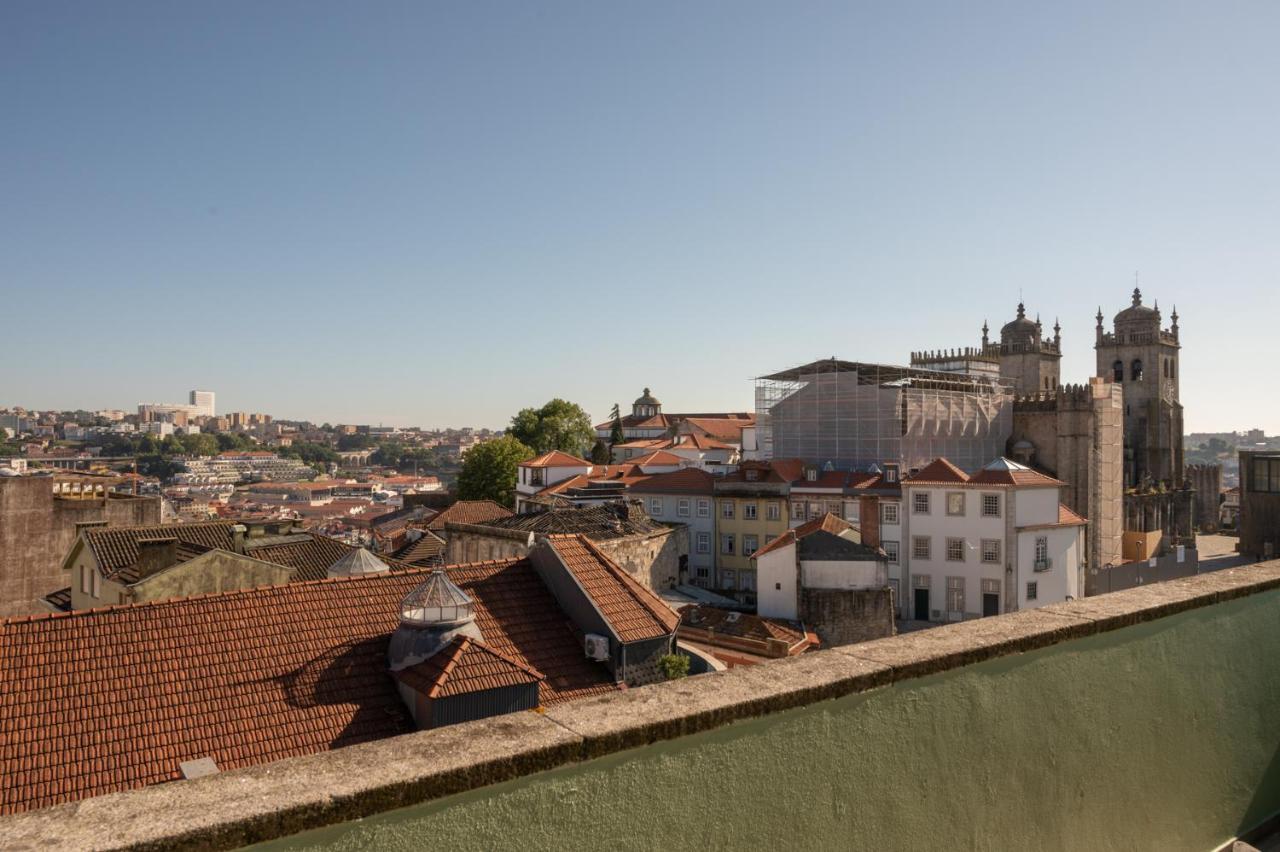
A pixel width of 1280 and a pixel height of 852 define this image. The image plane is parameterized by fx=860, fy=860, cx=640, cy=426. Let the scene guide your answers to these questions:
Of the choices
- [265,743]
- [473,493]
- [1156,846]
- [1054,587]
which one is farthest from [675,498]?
[1156,846]

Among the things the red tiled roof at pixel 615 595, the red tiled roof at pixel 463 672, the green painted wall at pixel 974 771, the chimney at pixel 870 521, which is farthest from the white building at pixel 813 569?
the green painted wall at pixel 974 771

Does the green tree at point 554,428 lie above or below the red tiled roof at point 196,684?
above

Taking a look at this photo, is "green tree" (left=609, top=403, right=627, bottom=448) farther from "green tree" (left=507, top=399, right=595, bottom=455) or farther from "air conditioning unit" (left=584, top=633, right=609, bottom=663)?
"air conditioning unit" (left=584, top=633, right=609, bottom=663)

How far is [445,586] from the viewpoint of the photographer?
1256 cm

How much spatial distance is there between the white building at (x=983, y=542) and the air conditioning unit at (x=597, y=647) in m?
23.1

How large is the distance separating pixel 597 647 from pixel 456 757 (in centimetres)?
1221

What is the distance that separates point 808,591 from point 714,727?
2738 cm

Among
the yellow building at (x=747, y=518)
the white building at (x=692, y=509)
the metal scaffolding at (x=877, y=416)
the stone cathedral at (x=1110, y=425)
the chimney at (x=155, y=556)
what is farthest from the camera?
the stone cathedral at (x=1110, y=425)

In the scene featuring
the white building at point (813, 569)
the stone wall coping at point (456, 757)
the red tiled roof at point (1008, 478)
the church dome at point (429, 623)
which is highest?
the stone wall coping at point (456, 757)

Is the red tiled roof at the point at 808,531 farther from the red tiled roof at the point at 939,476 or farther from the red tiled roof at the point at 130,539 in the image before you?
the red tiled roof at the point at 130,539

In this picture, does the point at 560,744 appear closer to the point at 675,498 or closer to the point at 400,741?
the point at 400,741

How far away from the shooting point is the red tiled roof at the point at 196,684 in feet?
31.8

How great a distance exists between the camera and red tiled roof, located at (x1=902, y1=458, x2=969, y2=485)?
34.7 m

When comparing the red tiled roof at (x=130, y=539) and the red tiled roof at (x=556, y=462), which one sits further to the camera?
the red tiled roof at (x=556, y=462)
